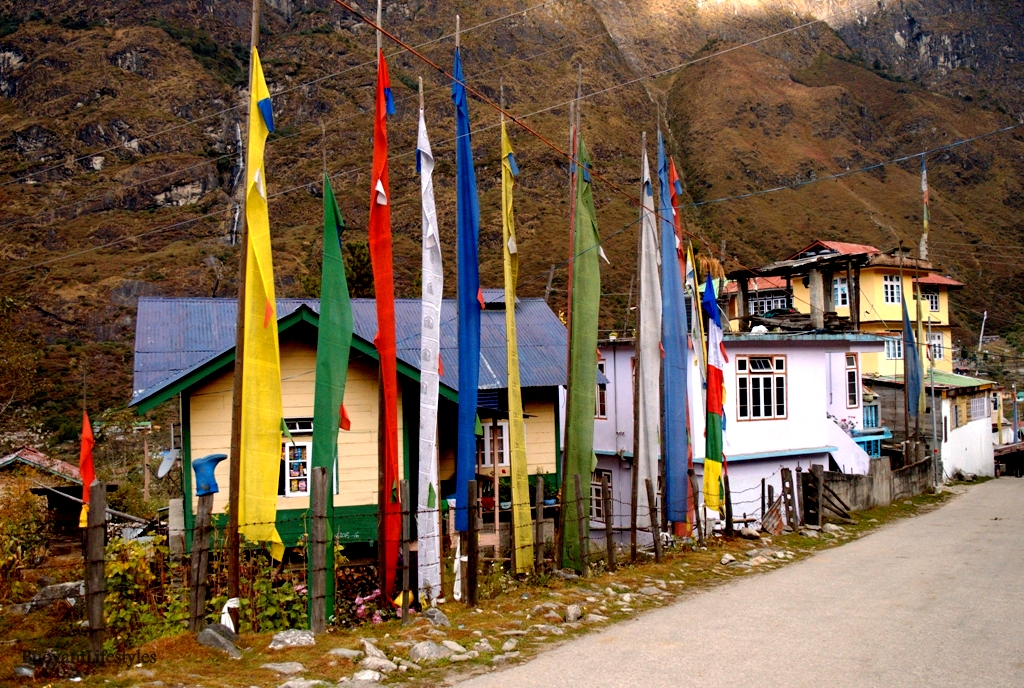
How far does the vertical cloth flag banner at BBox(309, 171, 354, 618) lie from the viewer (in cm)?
1155

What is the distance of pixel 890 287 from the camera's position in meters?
56.7

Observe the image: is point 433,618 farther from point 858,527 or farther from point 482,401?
point 858,527

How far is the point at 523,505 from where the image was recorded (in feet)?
44.6

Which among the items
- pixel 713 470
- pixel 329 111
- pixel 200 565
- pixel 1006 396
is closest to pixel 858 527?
pixel 713 470

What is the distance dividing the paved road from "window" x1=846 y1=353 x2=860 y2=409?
17.6m

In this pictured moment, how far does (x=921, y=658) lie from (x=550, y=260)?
2232 inches

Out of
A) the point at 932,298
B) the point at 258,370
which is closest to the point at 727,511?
the point at 258,370

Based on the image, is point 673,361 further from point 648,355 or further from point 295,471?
point 295,471

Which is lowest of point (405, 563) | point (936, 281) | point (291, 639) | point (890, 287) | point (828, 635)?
point (828, 635)

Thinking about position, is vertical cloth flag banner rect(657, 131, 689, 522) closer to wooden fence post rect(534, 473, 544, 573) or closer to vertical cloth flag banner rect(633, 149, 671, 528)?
vertical cloth flag banner rect(633, 149, 671, 528)

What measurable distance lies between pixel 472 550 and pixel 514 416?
10.5 feet

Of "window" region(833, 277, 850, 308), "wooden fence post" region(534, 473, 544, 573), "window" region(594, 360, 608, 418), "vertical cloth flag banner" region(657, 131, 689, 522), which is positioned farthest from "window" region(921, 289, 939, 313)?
"wooden fence post" region(534, 473, 544, 573)

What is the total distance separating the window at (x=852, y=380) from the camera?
113 feet

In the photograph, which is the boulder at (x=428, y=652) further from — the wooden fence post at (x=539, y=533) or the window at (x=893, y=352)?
the window at (x=893, y=352)
